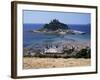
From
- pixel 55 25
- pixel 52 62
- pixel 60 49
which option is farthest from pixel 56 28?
pixel 52 62

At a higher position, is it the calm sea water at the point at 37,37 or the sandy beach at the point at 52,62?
the calm sea water at the point at 37,37

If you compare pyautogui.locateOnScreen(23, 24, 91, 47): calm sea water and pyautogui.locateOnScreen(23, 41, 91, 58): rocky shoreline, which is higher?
pyautogui.locateOnScreen(23, 24, 91, 47): calm sea water

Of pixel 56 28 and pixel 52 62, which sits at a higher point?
pixel 56 28

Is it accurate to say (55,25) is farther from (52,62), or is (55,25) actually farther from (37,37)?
(52,62)

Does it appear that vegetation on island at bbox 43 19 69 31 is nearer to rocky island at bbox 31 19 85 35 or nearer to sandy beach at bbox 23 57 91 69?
rocky island at bbox 31 19 85 35

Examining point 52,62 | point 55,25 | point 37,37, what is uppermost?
point 55,25

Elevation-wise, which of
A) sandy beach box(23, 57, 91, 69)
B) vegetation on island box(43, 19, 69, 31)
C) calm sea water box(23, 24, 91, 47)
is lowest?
sandy beach box(23, 57, 91, 69)

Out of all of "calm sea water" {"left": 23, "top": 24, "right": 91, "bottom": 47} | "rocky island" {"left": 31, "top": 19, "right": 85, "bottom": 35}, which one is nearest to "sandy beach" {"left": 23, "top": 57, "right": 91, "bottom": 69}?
"calm sea water" {"left": 23, "top": 24, "right": 91, "bottom": 47}

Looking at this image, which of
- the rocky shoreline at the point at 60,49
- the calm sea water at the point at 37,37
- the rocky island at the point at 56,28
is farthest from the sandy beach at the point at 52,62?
the rocky island at the point at 56,28

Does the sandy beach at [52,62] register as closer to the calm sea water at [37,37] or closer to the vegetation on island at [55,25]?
the calm sea water at [37,37]
